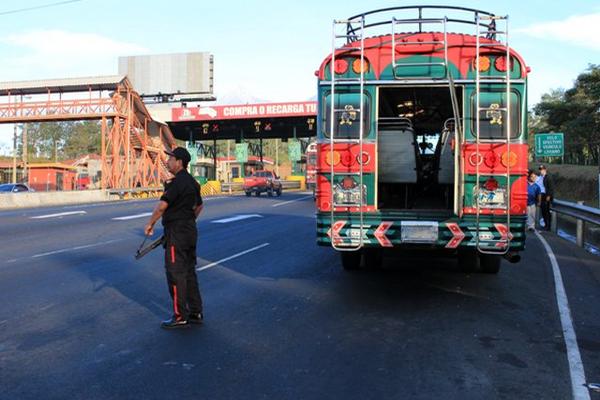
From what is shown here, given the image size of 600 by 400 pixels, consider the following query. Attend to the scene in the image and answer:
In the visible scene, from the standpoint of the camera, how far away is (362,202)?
23.6 ft

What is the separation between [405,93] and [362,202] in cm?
246

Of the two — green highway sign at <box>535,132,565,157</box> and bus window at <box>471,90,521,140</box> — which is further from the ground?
green highway sign at <box>535,132,565,157</box>

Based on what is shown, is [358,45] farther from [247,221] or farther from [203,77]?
[203,77]

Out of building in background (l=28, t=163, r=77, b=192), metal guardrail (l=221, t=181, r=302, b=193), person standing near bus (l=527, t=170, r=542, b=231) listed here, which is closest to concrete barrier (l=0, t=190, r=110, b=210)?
metal guardrail (l=221, t=181, r=302, b=193)

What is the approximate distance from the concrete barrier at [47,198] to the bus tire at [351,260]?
2349cm

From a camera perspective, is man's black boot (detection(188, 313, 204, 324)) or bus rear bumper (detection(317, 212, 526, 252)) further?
bus rear bumper (detection(317, 212, 526, 252))

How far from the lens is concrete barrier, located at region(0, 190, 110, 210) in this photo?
28.8 metres

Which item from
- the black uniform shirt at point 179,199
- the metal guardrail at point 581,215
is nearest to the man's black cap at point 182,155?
the black uniform shirt at point 179,199

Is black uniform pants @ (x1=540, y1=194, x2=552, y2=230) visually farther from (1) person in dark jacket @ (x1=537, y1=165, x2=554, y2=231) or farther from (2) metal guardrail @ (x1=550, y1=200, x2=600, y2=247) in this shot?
(2) metal guardrail @ (x1=550, y1=200, x2=600, y2=247)

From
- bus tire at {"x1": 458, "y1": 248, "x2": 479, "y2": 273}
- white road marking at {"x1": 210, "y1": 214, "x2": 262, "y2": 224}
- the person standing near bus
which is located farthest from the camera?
white road marking at {"x1": 210, "y1": 214, "x2": 262, "y2": 224}

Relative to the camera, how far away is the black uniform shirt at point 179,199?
6117 mm

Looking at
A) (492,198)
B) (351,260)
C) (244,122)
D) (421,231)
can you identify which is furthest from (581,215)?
(244,122)

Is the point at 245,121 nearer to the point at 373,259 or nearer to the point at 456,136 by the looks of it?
the point at 373,259

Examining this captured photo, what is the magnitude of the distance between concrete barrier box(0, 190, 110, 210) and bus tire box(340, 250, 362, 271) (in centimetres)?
2349
